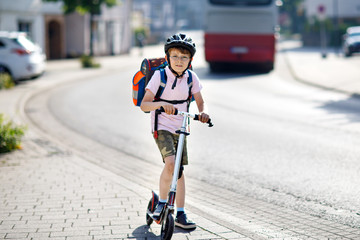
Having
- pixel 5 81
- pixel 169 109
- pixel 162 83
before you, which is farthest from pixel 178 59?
pixel 5 81

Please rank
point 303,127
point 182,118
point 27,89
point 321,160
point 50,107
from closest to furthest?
point 182,118
point 321,160
point 303,127
point 50,107
point 27,89

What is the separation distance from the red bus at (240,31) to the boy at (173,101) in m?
18.5

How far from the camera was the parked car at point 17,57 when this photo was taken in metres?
20.0

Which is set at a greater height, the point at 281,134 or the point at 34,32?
the point at 34,32

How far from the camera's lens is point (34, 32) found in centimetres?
3525

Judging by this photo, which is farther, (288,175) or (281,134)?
(281,134)

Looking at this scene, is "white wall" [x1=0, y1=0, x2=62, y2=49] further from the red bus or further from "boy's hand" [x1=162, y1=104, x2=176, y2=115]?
"boy's hand" [x1=162, y1=104, x2=176, y2=115]

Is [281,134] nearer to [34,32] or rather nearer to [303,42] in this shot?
[34,32]

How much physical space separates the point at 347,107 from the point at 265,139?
476 centimetres

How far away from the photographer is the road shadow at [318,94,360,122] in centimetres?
1252

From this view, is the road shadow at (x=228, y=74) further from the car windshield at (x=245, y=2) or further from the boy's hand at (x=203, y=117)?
the boy's hand at (x=203, y=117)

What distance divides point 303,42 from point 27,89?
41011mm

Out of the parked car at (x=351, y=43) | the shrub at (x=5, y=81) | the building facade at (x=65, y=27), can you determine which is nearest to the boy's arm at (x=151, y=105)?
the shrub at (x=5, y=81)

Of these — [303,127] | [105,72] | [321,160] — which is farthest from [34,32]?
[321,160]
